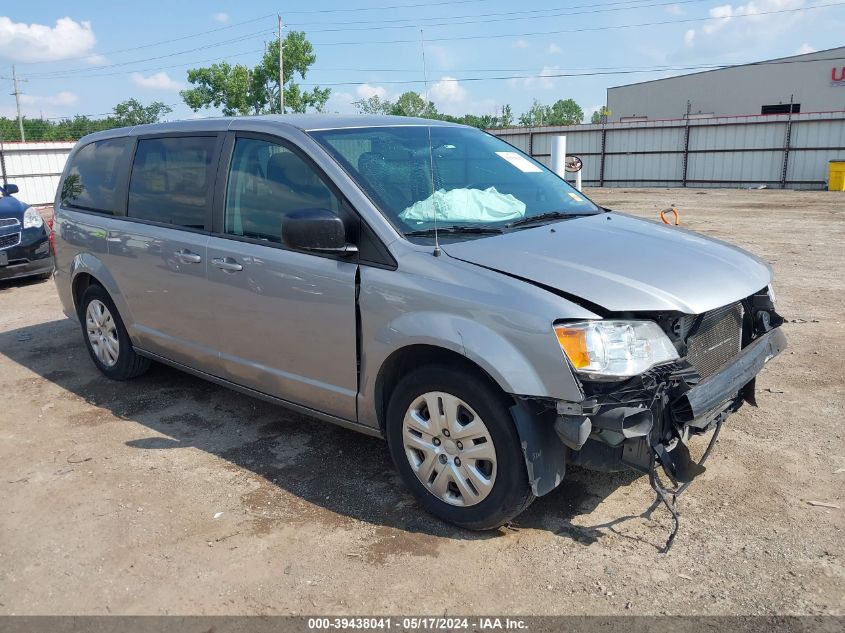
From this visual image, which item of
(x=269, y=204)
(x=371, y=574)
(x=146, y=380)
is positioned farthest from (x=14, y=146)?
(x=371, y=574)

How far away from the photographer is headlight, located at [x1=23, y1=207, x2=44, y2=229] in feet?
31.3

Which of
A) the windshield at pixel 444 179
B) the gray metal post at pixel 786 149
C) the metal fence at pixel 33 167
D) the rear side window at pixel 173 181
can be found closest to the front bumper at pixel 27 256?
the rear side window at pixel 173 181

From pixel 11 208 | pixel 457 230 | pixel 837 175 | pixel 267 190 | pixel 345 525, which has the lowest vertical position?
pixel 345 525

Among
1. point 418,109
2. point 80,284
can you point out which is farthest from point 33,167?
point 418,109

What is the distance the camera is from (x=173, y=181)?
4.73 m

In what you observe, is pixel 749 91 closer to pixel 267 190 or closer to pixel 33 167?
pixel 33 167

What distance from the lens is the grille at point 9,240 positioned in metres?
9.35

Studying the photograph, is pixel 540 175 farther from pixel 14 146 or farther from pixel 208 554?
pixel 14 146

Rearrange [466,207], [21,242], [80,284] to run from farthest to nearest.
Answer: [21,242] < [80,284] < [466,207]

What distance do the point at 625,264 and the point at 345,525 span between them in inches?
71.9

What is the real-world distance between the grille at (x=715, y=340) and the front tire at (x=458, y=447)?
913 millimetres

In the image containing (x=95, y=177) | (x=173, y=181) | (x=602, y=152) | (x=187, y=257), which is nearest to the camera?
(x=187, y=257)

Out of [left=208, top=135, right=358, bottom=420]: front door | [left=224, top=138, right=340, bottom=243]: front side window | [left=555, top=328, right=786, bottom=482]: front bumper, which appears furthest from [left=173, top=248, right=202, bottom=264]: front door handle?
[left=555, top=328, right=786, bottom=482]: front bumper

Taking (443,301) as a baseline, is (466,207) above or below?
above
